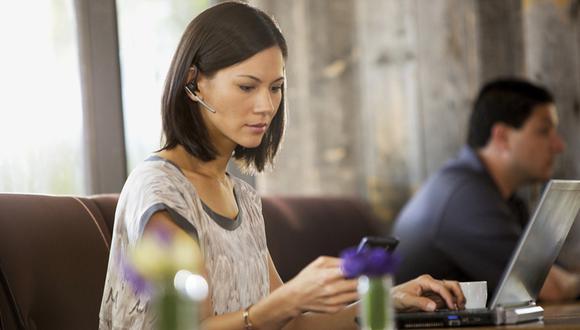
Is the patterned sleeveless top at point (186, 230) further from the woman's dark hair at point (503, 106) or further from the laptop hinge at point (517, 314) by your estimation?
the woman's dark hair at point (503, 106)

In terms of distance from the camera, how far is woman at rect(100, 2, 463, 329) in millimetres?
2094

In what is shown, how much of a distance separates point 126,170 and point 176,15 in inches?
23.7

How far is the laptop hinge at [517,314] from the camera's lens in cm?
196

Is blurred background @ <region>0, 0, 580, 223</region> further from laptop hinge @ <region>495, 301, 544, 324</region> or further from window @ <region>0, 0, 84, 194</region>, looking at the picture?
laptop hinge @ <region>495, 301, 544, 324</region>

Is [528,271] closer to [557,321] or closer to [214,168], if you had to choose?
[557,321]

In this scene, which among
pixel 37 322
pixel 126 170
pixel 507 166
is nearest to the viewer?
pixel 37 322

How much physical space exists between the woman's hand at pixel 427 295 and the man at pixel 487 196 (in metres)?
1.28

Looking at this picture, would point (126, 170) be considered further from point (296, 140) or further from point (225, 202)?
point (296, 140)

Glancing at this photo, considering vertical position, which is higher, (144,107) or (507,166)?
(144,107)

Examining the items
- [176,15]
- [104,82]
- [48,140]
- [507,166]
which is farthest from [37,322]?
[507,166]

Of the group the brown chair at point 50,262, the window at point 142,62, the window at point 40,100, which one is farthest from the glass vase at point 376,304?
the window at point 142,62

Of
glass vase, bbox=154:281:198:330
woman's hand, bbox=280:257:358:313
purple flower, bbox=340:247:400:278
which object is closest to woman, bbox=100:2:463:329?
woman's hand, bbox=280:257:358:313

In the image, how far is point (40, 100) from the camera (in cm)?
290

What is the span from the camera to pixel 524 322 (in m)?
2.03
